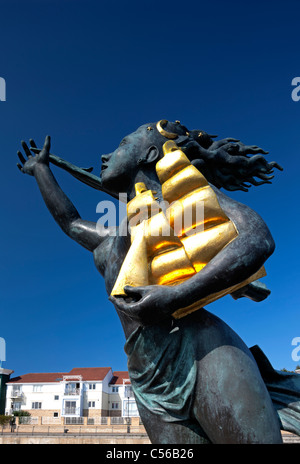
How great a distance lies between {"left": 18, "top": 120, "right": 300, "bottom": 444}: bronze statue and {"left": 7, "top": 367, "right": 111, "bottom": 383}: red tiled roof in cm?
4749

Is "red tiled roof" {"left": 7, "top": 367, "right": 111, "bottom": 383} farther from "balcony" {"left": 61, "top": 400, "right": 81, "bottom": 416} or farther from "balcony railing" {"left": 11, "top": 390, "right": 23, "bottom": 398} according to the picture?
"balcony" {"left": 61, "top": 400, "right": 81, "bottom": 416}

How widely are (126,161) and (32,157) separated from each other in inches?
48.7

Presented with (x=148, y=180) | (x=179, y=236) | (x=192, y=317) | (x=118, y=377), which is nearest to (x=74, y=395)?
(x=118, y=377)

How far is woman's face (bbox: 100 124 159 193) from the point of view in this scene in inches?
124

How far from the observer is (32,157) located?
3.94 m

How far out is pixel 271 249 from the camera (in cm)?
246

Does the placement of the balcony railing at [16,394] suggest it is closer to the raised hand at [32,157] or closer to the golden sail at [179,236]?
the raised hand at [32,157]

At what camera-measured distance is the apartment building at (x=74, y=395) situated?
45.7 m

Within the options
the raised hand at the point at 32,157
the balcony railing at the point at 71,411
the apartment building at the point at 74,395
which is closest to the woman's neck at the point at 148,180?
the raised hand at the point at 32,157

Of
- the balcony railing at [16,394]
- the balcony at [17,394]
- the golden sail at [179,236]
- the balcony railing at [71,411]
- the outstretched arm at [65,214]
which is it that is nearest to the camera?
the golden sail at [179,236]

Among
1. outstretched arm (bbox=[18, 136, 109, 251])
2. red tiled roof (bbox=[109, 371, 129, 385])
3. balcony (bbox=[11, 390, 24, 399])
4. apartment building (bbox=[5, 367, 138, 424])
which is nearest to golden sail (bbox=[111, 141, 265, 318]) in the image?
outstretched arm (bbox=[18, 136, 109, 251])

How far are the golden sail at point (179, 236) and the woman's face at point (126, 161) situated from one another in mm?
445

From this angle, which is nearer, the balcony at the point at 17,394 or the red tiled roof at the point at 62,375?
the red tiled roof at the point at 62,375

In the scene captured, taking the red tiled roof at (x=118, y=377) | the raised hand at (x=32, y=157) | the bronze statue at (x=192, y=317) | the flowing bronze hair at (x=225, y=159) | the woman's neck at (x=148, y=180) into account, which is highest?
the red tiled roof at (x=118, y=377)
